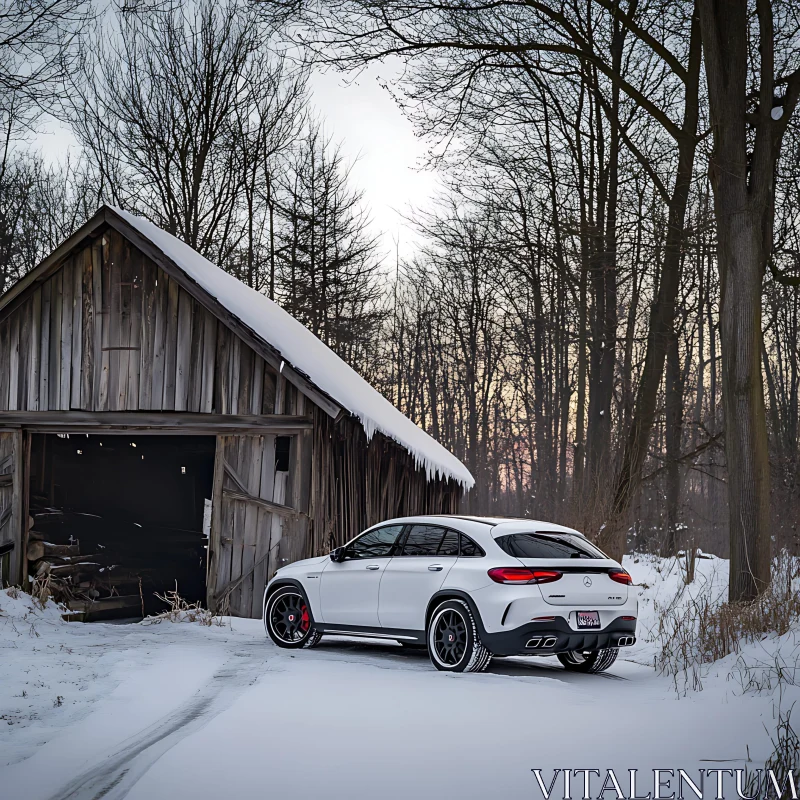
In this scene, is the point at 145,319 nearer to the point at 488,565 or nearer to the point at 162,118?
the point at 488,565

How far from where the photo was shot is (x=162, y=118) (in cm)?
2883

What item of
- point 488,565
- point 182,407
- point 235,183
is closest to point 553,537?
point 488,565

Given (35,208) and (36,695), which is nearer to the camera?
(36,695)

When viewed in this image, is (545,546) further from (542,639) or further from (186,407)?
(186,407)

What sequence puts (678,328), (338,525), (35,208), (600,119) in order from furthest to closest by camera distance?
(35,208)
(600,119)
(678,328)
(338,525)

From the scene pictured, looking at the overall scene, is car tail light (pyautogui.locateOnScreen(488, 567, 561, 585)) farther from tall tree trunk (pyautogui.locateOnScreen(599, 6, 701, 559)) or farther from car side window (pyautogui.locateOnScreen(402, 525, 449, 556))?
tall tree trunk (pyautogui.locateOnScreen(599, 6, 701, 559))

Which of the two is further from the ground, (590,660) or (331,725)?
(331,725)

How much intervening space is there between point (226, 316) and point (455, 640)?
23.1 feet

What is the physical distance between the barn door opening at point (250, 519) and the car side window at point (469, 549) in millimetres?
4957

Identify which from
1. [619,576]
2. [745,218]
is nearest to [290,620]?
[619,576]

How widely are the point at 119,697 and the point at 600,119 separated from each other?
20.4 m

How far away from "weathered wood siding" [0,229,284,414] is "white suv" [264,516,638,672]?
14.8 feet

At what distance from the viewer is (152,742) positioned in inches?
230

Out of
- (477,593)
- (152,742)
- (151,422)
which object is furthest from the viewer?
(151,422)
